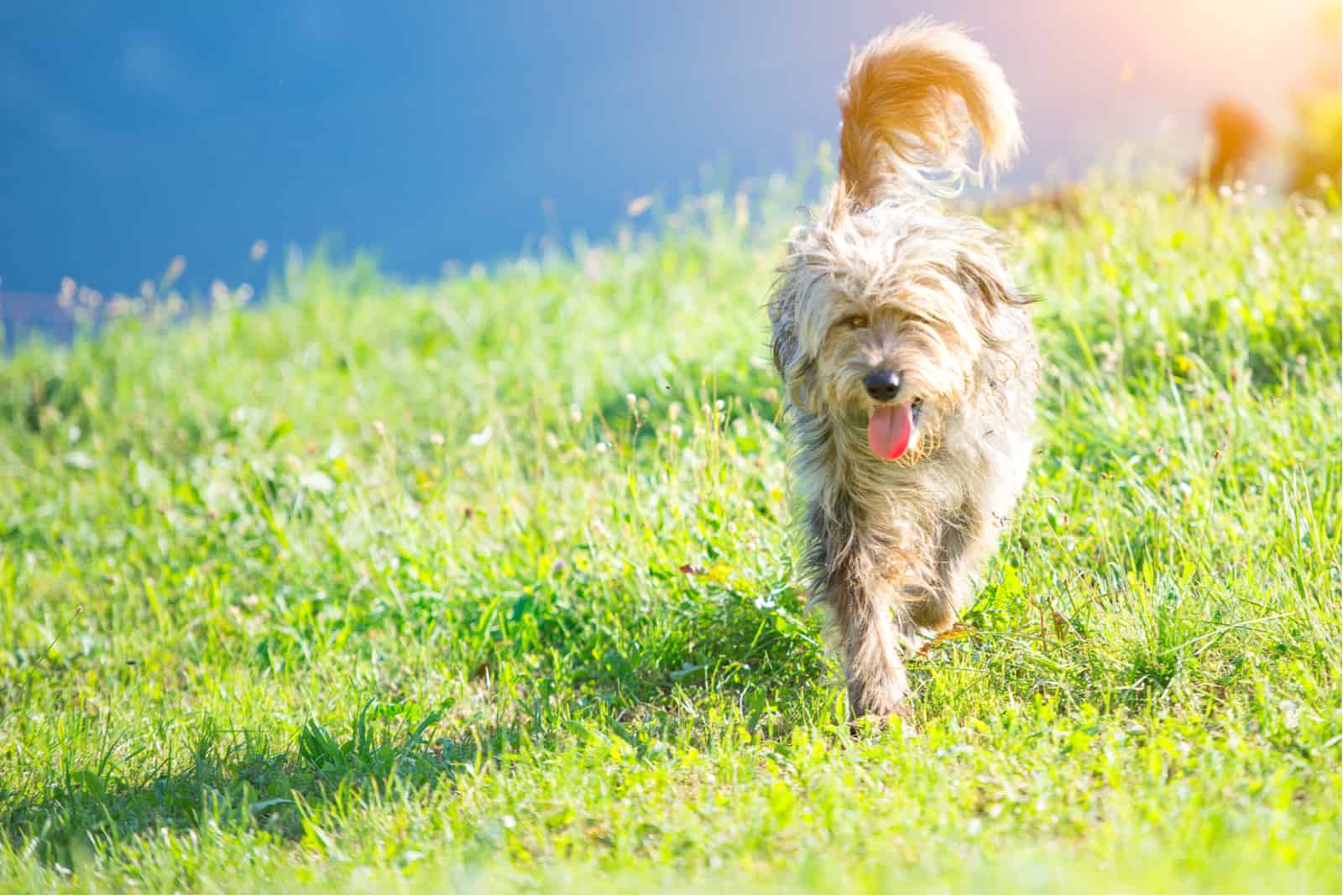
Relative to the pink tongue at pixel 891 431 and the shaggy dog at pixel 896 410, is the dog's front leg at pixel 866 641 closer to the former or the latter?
the shaggy dog at pixel 896 410

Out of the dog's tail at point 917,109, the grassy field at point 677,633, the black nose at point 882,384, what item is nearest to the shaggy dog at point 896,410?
the black nose at point 882,384

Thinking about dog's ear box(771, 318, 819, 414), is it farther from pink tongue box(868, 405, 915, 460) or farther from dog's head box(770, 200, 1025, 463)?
pink tongue box(868, 405, 915, 460)

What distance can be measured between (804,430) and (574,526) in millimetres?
1577

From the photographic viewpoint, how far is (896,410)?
144 inches

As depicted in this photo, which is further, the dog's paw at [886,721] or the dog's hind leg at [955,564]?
the dog's hind leg at [955,564]

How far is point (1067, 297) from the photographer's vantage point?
637 centimetres

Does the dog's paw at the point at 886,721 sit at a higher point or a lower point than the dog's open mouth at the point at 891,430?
lower

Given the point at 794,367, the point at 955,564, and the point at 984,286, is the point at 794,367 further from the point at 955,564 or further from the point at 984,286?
the point at 955,564

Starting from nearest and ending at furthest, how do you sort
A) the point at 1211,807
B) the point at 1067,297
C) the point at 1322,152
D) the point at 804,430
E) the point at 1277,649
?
the point at 1211,807 → the point at 1277,649 → the point at 804,430 → the point at 1067,297 → the point at 1322,152

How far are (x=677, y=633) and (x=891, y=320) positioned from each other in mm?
1385

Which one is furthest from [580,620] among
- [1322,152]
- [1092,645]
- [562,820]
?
[1322,152]

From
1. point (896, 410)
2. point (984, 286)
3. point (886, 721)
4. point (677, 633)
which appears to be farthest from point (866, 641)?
point (984, 286)

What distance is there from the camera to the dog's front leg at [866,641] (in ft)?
12.3

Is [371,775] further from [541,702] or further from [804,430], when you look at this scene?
[804,430]
